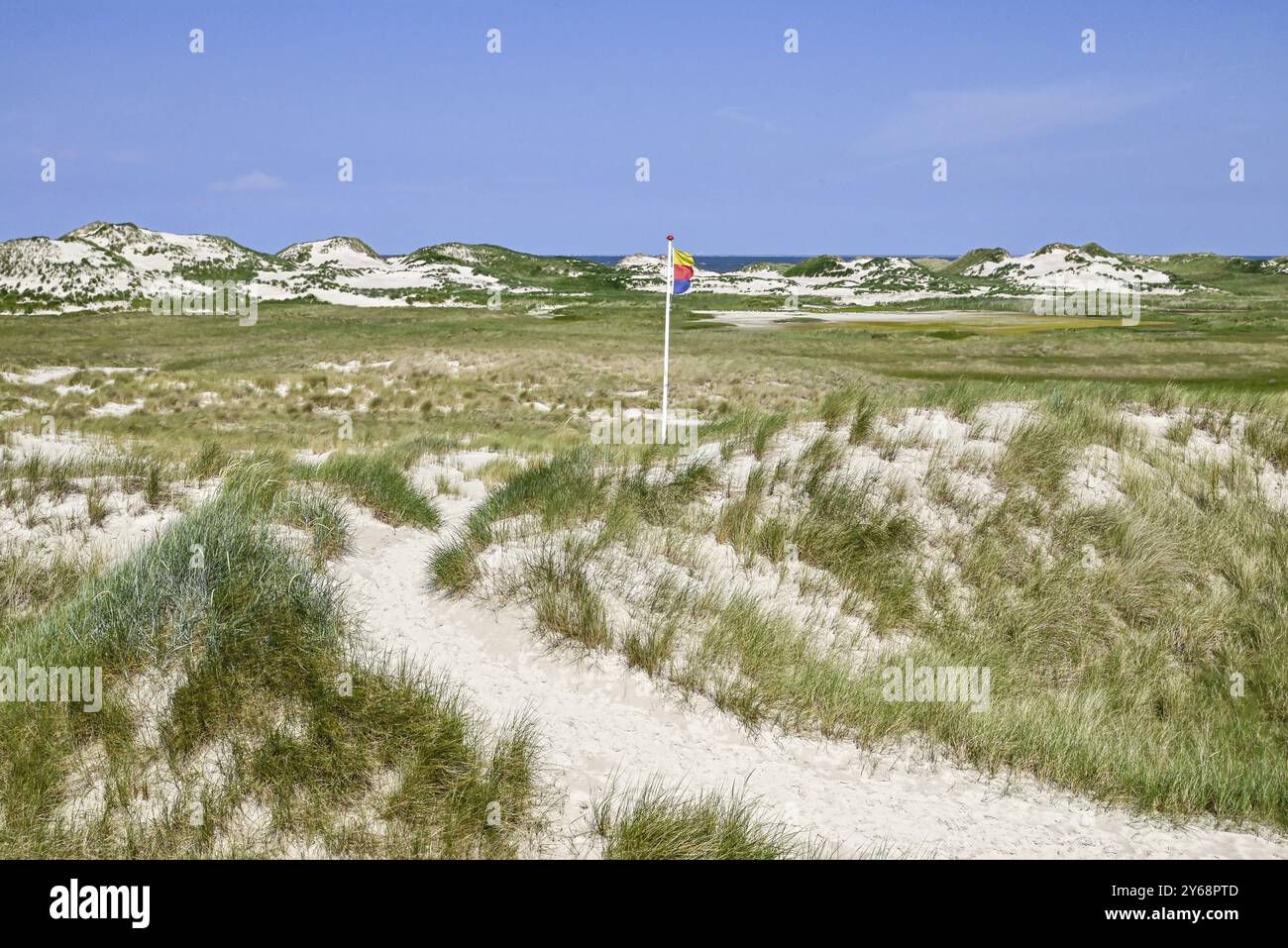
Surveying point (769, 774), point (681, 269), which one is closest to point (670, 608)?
point (769, 774)

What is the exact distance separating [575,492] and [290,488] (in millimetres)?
3816

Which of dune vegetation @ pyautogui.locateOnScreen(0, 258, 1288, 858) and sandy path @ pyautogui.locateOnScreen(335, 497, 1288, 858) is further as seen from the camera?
sandy path @ pyautogui.locateOnScreen(335, 497, 1288, 858)

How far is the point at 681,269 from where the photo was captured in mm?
18609

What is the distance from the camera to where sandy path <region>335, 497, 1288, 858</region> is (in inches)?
191

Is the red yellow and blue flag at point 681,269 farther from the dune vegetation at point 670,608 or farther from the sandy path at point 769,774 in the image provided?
the sandy path at point 769,774

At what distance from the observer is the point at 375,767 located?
15.8ft

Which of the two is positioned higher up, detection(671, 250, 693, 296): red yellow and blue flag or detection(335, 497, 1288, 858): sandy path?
detection(671, 250, 693, 296): red yellow and blue flag

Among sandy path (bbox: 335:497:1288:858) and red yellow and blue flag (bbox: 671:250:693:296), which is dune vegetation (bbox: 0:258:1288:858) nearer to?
sandy path (bbox: 335:497:1288:858)

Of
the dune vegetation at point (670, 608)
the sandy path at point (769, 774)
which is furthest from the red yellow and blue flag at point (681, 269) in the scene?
the sandy path at point (769, 774)

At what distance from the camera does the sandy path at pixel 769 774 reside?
4.86 metres

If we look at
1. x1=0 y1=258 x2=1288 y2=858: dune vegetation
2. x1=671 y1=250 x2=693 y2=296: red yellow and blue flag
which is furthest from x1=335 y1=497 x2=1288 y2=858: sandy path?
x1=671 y1=250 x2=693 y2=296: red yellow and blue flag

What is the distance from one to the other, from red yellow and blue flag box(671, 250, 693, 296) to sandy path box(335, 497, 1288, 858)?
12.8 m

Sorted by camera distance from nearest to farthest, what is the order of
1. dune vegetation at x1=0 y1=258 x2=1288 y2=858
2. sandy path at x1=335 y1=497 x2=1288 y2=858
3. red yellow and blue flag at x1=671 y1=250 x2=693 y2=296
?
dune vegetation at x1=0 y1=258 x2=1288 y2=858
sandy path at x1=335 y1=497 x2=1288 y2=858
red yellow and blue flag at x1=671 y1=250 x2=693 y2=296
